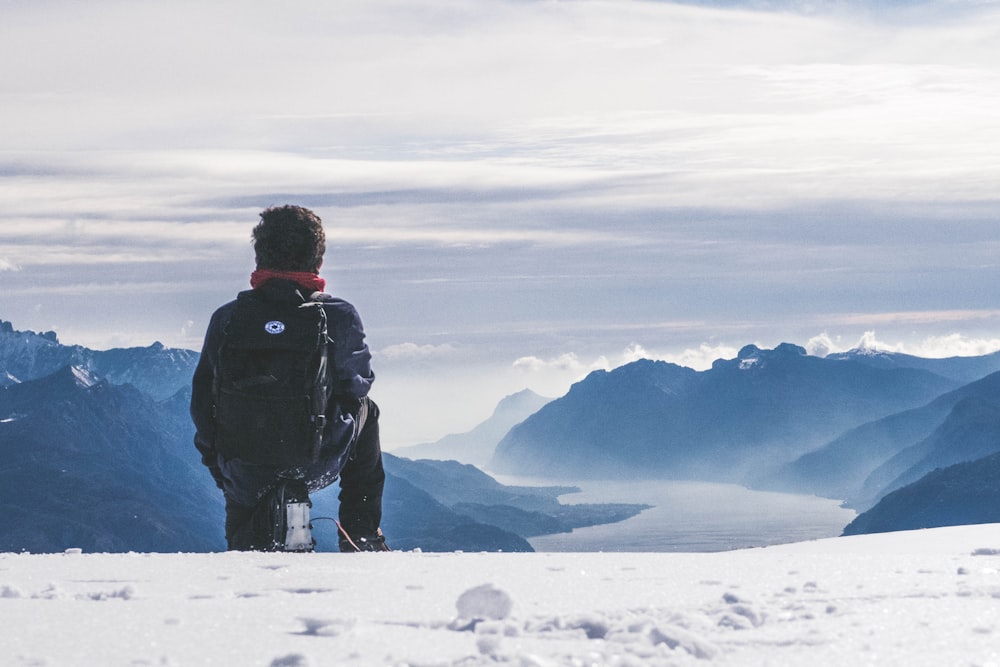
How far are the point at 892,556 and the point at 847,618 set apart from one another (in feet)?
11.5

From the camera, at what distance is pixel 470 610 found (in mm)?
6098

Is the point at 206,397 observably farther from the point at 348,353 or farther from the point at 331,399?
the point at 348,353

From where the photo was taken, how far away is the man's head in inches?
385

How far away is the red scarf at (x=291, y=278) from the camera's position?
9.67m

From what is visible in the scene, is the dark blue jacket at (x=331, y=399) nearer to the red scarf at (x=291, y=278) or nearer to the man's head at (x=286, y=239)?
the red scarf at (x=291, y=278)

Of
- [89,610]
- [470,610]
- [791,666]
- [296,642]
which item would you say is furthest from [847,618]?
[89,610]

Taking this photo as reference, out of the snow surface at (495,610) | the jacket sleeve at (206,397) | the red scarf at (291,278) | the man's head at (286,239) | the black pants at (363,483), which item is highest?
the man's head at (286,239)

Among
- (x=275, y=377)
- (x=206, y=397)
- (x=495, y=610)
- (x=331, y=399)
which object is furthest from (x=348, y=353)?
(x=495, y=610)

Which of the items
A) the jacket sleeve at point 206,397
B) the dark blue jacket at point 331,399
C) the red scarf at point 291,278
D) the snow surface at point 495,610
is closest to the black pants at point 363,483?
the dark blue jacket at point 331,399

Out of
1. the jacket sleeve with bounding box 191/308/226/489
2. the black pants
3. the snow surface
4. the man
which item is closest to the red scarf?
the man

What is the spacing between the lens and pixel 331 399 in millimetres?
9945

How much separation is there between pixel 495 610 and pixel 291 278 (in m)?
4.38

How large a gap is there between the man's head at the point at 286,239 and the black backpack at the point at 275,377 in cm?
40

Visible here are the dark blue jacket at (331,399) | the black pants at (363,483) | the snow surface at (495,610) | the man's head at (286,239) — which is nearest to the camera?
the snow surface at (495,610)
